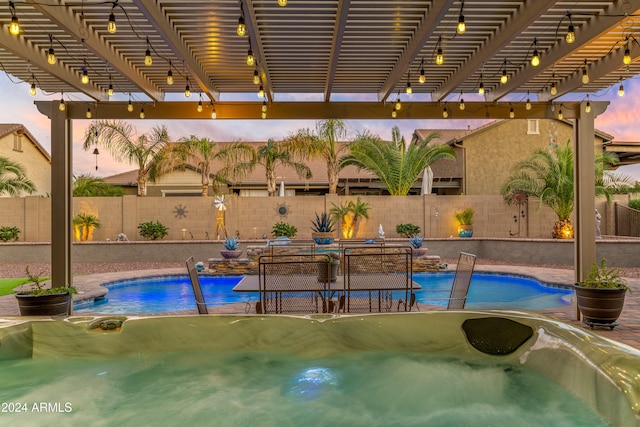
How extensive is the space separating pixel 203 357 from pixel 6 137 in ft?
72.1

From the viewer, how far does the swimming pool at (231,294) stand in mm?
7875

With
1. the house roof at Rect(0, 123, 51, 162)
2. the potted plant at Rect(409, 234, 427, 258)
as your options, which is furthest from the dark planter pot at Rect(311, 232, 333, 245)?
the house roof at Rect(0, 123, 51, 162)

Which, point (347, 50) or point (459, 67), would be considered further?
point (459, 67)

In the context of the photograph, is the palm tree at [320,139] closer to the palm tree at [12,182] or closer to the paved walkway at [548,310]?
the paved walkway at [548,310]

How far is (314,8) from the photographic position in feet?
13.9

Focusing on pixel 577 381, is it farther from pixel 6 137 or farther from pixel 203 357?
pixel 6 137

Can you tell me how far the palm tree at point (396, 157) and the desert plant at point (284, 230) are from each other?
11.9ft

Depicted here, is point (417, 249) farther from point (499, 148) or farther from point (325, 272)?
point (499, 148)

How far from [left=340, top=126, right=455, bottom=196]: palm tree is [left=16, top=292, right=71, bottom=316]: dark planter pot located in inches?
482

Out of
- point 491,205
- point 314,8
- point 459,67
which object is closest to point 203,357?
point 314,8

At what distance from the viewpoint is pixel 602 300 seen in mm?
5281

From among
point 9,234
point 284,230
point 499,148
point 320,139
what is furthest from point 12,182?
point 499,148

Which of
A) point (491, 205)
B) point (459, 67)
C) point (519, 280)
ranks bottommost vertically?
point (519, 280)

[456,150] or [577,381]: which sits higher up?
[456,150]
